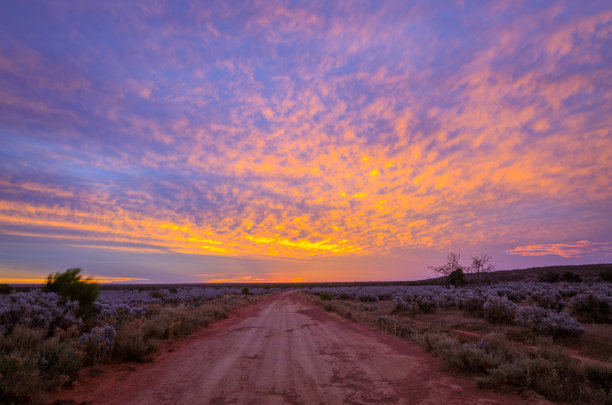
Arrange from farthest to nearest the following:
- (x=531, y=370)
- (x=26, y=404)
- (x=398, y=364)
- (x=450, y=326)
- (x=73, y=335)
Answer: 1. (x=450, y=326)
2. (x=73, y=335)
3. (x=398, y=364)
4. (x=531, y=370)
5. (x=26, y=404)

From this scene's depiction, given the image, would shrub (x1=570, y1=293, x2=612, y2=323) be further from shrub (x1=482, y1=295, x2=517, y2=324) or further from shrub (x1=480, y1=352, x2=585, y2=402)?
shrub (x1=480, y1=352, x2=585, y2=402)

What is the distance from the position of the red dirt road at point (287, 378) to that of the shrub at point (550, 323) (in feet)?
18.1

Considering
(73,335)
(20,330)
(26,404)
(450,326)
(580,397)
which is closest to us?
(26,404)

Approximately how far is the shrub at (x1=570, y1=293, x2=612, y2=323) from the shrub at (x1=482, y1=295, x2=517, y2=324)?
3194mm

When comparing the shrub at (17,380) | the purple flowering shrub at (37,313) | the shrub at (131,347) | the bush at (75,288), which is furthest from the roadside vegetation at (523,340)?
the bush at (75,288)

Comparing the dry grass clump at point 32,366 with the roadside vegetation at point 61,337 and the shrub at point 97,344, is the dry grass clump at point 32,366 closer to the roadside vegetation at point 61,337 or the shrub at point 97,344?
the roadside vegetation at point 61,337

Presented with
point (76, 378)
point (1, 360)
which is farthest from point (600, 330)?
point (1, 360)

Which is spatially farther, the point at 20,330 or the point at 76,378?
the point at 20,330

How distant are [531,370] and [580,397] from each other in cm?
95

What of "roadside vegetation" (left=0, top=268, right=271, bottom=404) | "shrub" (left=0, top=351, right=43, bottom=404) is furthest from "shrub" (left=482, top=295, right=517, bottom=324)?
"shrub" (left=0, top=351, right=43, bottom=404)

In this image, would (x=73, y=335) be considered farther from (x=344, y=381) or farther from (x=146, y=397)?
(x=344, y=381)

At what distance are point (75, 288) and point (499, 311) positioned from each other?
737 inches

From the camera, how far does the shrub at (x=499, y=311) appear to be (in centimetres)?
1539

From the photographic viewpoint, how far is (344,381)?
6.71 meters
